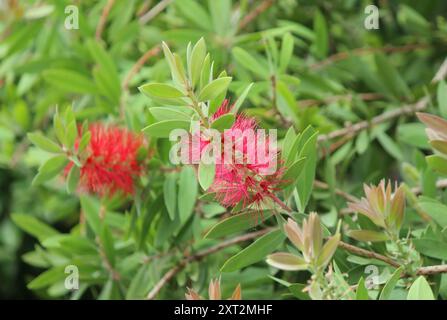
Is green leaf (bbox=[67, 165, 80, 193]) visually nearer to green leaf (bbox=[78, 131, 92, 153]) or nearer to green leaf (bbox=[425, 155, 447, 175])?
green leaf (bbox=[78, 131, 92, 153])

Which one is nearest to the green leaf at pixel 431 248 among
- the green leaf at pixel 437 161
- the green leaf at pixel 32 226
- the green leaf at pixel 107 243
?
the green leaf at pixel 437 161

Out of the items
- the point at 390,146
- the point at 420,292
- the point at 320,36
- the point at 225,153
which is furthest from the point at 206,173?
the point at 320,36

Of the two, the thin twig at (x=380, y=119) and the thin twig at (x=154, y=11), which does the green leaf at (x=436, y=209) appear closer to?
the thin twig at (x=380, y=119)

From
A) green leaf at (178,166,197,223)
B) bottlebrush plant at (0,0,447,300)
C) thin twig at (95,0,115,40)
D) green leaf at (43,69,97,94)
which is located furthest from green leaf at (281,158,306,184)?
thin twig at (95,0,115,40)

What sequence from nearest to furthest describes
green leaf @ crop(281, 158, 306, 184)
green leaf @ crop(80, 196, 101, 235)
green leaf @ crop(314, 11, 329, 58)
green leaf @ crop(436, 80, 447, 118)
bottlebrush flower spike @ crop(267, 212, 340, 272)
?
1. bottlebrush flower spike @ crop(267, 212, 340, 272)
2. green leaf @ crop(281, 158, 306, 184)
3. green leaf @ crop(436, 80, 447, 118)
4. green leaf @ crop(80, 196, 101, 235)
5. green leaf @ crop(314, 11, 329, 58)
